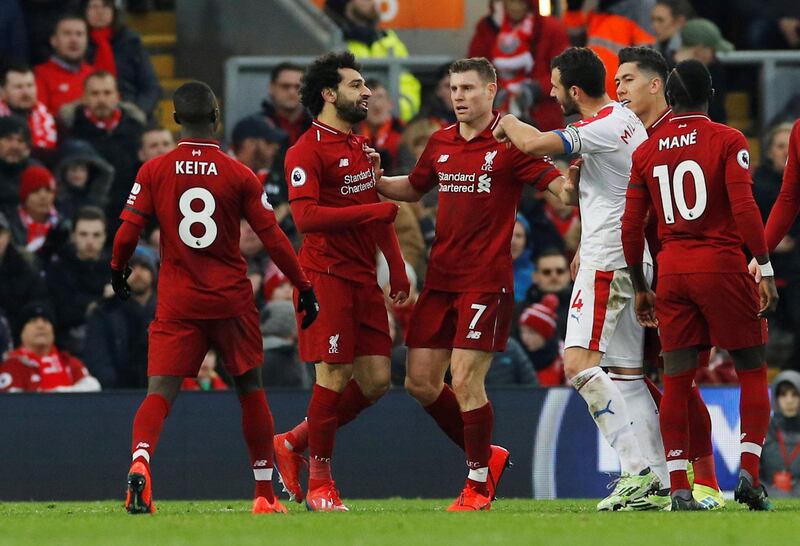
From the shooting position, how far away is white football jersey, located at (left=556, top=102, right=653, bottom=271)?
8898 mm

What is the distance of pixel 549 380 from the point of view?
1316 centimetres

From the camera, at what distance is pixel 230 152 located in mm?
14633

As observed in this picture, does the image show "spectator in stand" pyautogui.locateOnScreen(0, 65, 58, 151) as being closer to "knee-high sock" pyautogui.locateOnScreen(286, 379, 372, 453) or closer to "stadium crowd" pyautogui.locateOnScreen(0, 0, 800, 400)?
"stadium crowd" pyautogui.locateOnScreen(0, 0, 800, 400)

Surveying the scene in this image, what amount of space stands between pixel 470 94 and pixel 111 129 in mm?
5904

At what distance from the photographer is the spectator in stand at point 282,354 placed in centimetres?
1278

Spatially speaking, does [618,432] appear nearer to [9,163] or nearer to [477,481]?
[477,481]

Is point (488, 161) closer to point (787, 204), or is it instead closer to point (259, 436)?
point (787, 204)

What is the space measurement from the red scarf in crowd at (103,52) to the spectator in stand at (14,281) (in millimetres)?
2225

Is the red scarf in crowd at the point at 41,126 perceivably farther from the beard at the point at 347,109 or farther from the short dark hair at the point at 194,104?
the short dark hair at the point at 194,104

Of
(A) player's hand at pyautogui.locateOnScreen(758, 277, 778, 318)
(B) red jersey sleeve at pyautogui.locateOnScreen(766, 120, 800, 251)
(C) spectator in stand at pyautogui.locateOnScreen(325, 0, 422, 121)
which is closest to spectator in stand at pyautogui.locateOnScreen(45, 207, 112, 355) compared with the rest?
(C) spectator in stand at pyautogui.locateOnScreen(325, 0, 422, 121)

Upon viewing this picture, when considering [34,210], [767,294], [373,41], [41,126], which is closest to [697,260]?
[767,294]

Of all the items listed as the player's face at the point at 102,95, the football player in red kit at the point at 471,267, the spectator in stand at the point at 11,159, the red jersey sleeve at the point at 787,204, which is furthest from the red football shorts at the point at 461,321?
the player's face at the point at 102,95

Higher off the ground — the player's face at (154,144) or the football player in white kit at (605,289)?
the player's face at (154,144)

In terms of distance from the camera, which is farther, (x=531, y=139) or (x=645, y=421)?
(x=645, y=421)
